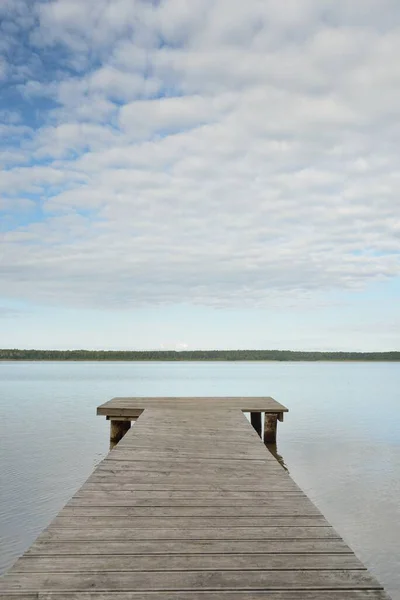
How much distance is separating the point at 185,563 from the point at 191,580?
267mm

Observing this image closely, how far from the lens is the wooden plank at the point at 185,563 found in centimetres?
337

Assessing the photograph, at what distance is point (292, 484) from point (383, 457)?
31.0 feet

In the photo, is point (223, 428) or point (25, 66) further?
point (25, 66)

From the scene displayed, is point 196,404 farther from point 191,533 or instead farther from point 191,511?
point 191,533

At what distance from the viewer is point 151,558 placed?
3559 millimetres

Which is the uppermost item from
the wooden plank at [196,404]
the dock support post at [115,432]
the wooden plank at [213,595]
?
the wooden plank at [196,404]

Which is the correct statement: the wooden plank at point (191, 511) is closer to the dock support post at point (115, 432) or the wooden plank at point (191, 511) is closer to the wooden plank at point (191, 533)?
the wooden plank at point (191, 533)

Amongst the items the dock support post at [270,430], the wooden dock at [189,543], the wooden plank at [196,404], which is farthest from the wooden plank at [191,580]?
the dock support post at [270,430]

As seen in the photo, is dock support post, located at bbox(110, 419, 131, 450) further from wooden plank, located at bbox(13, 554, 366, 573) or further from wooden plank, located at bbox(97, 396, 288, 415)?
wooden plank, located at bbox(13, 554, 366, 573)

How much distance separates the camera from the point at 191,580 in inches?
126

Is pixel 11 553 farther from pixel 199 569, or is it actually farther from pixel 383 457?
pixel 383 457

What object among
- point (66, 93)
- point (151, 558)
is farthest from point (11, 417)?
point (151, 558)

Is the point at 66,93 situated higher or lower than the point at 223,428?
higher

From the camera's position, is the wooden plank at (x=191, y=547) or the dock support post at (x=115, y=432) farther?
the dock support post at (x=115, y=432)
